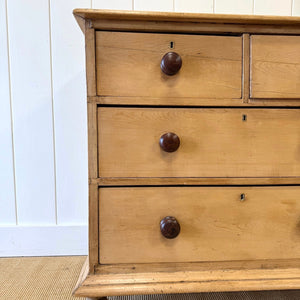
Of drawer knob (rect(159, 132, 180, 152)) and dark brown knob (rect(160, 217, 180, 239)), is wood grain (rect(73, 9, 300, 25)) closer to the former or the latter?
drawer knob (rect(159, 132, 180, 152))

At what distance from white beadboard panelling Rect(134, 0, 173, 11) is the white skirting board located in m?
0.97

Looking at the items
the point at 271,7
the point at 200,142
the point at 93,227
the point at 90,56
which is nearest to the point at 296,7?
the point at 271,7

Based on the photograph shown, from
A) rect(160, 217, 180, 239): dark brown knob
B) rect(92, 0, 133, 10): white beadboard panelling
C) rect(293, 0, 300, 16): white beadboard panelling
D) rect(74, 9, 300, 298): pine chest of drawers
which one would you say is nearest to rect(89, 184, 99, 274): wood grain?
rect(74, 9, 300, 298): pine chest of drawers

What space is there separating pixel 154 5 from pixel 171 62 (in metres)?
0.58

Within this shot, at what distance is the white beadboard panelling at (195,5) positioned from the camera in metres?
1.03

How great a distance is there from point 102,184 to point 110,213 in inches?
3.2

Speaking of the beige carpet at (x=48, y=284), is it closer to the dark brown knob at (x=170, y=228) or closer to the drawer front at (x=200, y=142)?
the dark brown knob at (x=170, y=228)

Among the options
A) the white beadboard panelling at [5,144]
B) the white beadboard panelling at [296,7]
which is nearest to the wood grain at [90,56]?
the white beadboard panelling at [5,144]

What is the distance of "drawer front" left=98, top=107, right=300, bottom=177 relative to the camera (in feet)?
2.10

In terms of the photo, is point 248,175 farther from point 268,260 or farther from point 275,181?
point 268,260

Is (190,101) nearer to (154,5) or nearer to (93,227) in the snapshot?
(93,227)

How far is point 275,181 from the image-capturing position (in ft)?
2.19

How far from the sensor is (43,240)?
1055mm

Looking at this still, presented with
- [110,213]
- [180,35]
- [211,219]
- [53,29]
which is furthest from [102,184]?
[53,29]
